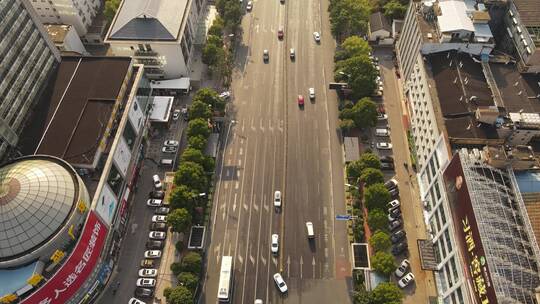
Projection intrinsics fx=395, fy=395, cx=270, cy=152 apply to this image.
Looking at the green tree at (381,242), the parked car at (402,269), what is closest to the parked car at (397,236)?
the parked car at (402,269)

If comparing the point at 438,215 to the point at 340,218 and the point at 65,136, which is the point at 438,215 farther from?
the point at 65,136

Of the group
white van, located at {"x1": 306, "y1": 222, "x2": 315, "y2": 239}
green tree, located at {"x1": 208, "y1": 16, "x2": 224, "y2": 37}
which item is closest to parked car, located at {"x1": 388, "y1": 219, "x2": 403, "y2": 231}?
white van, located at {"x1": 306, "y1": 222, "x2": 315, "y2": 239}

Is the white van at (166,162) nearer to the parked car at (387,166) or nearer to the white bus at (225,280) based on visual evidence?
the white bus at (225,280)

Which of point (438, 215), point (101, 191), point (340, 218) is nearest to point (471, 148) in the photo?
point (438, 215)

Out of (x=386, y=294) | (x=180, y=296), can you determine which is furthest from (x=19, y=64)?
(x=386, y=294)

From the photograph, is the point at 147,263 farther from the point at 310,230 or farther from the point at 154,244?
the point at 310,230

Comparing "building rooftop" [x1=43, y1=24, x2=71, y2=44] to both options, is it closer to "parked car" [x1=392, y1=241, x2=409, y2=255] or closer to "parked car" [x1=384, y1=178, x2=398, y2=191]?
"parked car" [x1=384, y1=178, x2=398, y2=191]
